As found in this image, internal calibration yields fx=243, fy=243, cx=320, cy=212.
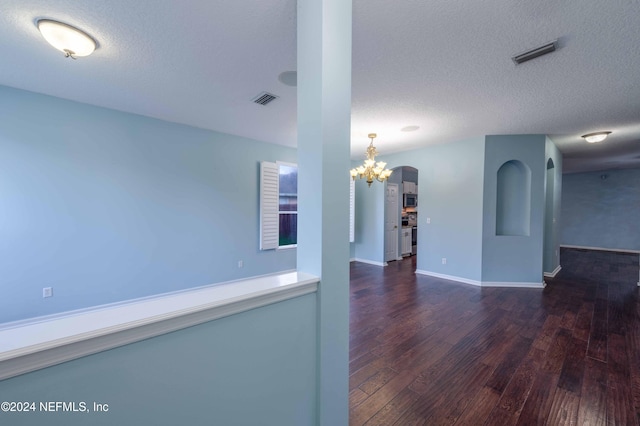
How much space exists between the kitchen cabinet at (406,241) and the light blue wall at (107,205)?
4.47 m

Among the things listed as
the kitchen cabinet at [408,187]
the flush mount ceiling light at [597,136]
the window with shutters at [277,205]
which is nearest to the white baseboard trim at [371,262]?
the window with shutters at [277,205]

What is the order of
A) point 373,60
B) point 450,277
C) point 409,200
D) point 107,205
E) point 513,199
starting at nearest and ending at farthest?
point 373,60
point 107,205
point 513,199
point 450,277
point 409,200

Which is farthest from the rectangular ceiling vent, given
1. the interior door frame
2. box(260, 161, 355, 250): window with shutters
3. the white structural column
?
the interior door frame

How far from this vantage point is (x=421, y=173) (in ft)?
16.7

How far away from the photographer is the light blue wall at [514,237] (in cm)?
420

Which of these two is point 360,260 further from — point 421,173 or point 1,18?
point 1,18

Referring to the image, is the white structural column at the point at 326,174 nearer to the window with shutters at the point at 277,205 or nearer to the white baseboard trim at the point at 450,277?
the window with shutters at the point at 277,205

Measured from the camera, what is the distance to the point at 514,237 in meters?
4.32

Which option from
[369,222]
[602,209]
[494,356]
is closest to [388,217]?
[369,222]

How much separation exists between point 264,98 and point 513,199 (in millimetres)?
4772

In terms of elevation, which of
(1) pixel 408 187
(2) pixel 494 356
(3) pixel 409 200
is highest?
(1) pixel 408 187

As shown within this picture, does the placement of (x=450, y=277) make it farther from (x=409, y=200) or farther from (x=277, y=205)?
(x=277, y=205)

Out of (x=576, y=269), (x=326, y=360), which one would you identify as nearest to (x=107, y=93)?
(x=326, y=360)

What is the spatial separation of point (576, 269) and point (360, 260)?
4773 millimetres
